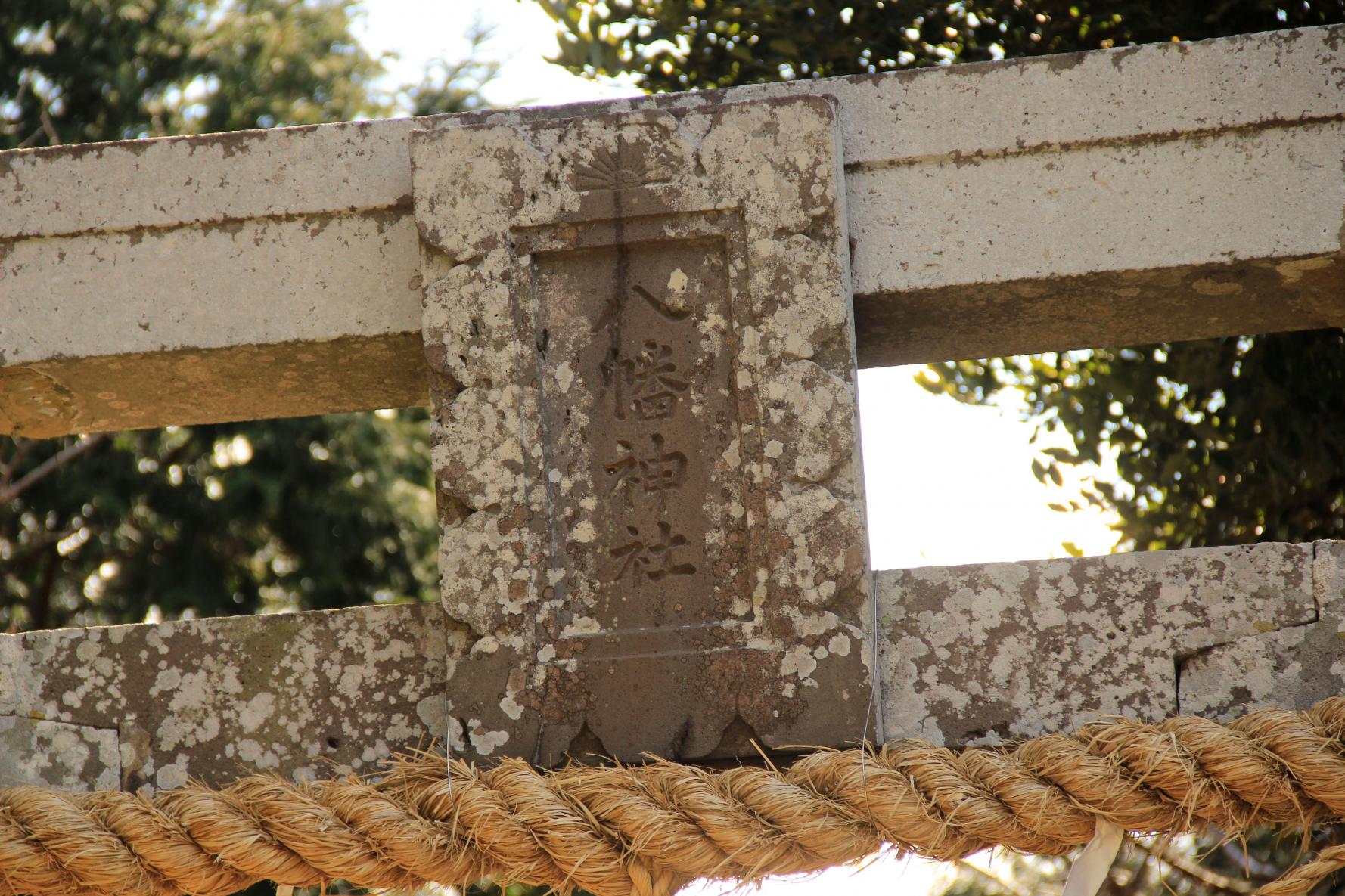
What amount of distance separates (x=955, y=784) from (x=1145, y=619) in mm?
450

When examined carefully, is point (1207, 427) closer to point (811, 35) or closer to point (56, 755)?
point (811, 35)

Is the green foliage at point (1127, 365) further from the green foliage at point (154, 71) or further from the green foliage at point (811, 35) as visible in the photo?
the green foliage at point (154, 71)

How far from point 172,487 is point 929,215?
5617 mm

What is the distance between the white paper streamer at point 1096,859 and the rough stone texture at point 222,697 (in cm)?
101

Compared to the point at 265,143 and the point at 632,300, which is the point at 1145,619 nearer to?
the point at 632,300

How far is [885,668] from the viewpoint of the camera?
2.19 meters

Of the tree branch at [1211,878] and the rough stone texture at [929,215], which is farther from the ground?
the rough stone texture at [929,215]

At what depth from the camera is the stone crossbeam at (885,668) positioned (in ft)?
7.14

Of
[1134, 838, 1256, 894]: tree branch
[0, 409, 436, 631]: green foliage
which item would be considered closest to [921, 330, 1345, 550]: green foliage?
[1134, 838, 1256, 894]: tree branch

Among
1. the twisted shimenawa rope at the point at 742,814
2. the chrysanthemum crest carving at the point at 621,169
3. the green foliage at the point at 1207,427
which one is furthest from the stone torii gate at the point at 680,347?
the green foliage at the point at 1207,427

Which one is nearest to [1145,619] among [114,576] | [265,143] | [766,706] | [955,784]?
[955,784]

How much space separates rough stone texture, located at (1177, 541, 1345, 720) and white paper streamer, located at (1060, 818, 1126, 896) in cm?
27

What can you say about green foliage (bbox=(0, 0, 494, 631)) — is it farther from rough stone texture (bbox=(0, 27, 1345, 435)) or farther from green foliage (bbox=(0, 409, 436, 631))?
rough stone texture (bbox=(0, 27, 1345, 435))

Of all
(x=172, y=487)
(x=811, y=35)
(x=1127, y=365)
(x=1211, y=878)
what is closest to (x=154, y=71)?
(x=172, y=487)
